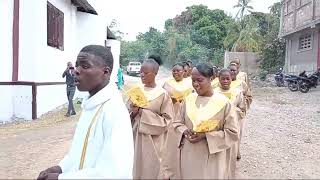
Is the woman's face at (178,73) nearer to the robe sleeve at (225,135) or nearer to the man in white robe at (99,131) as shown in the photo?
the robe sleeve at (225,135)

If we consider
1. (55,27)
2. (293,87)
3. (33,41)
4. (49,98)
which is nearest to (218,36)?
(293,87)

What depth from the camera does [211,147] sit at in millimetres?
4312

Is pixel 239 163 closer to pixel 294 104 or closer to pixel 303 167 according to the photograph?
pixel 303 167

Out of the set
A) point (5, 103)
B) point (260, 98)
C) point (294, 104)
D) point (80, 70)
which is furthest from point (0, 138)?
point (260, 98)

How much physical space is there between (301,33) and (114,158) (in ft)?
Result: 86.0

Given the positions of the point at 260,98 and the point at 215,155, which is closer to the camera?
the point at 215,155

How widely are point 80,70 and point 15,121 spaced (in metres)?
10.9

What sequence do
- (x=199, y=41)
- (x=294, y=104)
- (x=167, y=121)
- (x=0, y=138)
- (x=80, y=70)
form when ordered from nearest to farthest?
Result: (x=80, y=70) → (x=167, y=121) → (x=0, y=138) → (x=294, y=104) → (x=199, y=41)

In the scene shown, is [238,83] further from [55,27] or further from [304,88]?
[304,88]

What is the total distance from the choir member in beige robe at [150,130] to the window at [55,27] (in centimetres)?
946

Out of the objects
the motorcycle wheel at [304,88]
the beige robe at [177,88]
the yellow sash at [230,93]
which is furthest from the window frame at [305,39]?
the yellow sash at [230,93]

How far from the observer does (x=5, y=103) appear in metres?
12.4

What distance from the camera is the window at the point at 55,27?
14232 millimetres

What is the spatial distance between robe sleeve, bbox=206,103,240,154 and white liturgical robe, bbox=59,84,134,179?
2116 millimetres
